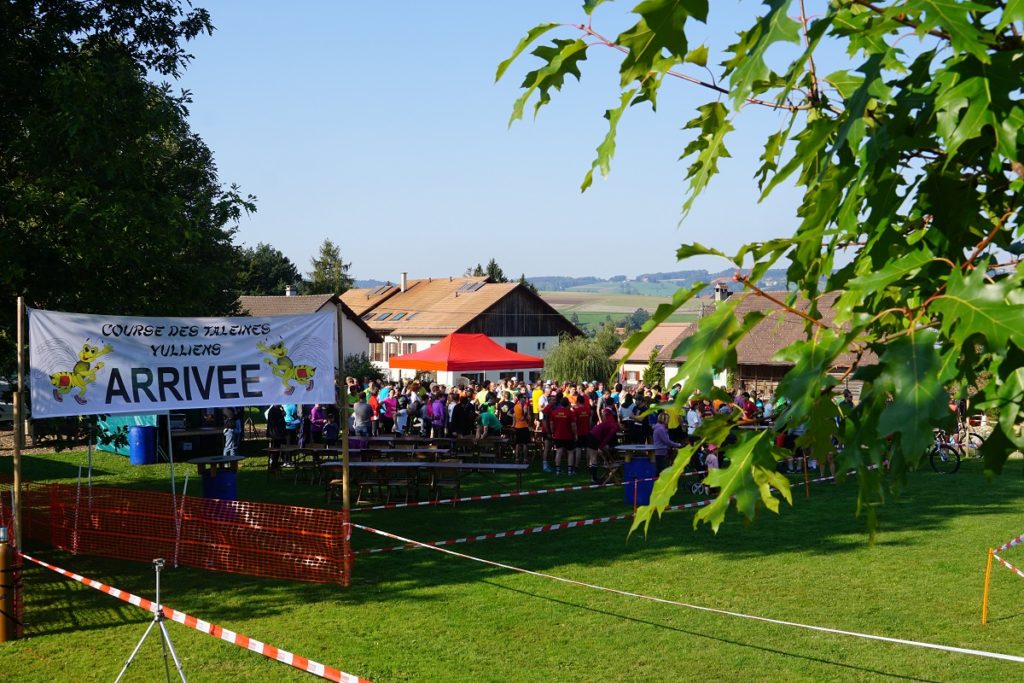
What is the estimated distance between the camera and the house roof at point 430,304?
79438mm

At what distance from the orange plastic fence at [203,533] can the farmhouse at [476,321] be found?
2384 inches

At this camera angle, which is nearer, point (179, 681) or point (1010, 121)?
point (1010, 121)

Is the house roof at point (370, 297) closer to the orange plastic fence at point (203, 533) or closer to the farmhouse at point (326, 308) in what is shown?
the farmhouse at point (326, 308)

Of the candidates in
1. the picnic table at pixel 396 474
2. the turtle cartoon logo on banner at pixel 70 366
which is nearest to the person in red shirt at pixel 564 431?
the picnic table at pixel 396 474

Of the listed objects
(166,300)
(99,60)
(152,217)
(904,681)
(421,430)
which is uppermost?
(99,60)

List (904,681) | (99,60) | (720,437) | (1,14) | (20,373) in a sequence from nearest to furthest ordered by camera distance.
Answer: (720,437), (904,681), (20,373), (1,14), (99,60)

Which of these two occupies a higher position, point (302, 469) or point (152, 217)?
point (152, 217)

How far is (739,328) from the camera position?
2514mm

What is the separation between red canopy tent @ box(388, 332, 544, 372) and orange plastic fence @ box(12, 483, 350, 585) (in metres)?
15.6

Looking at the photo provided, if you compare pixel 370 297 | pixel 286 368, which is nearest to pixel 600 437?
pixel 286 368

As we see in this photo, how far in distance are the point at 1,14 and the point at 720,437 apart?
1406cm

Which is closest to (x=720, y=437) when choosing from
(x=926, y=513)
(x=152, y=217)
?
(x=152, y=217)

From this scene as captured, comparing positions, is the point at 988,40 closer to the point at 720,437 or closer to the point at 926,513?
the point at 720,437

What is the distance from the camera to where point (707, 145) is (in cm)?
365
